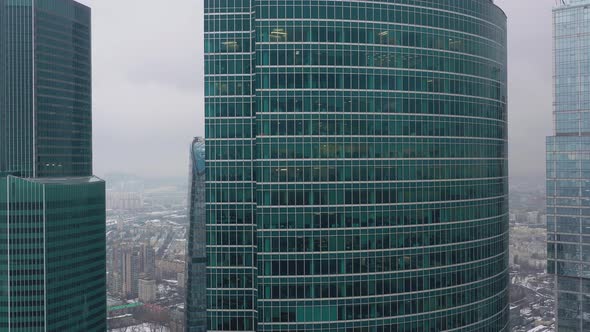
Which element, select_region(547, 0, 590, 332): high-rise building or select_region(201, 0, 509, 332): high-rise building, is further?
select_region(547, 0, 590, 332): high-rise building

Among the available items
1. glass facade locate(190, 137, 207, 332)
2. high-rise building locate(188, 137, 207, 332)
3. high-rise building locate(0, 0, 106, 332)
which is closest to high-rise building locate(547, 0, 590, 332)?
glass facade locate(190, 137, 207, 332)

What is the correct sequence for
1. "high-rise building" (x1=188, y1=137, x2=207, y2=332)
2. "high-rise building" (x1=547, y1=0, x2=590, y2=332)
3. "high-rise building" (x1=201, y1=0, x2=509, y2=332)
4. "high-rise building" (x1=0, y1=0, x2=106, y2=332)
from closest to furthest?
"high-rise building" (x1=201, y1=0, x2=509, y2=332) < "high-rise building" (x1=547, y1=0, x2=590, y2=332) < "high-rise building" (x1=0, y1=0, x2=106, y2=332) < "high-rise building" (x1=188, y1=137, x2=207, y2=332)

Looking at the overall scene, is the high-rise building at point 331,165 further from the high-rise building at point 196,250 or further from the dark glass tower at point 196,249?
the high-rise building at point 196,250

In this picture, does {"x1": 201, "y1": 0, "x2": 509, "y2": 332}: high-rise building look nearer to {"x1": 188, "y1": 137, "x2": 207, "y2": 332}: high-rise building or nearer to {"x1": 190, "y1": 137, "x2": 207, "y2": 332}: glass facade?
{"x1": 190, "y1": 137, "x2": 207, "y2": 332}: glass facade

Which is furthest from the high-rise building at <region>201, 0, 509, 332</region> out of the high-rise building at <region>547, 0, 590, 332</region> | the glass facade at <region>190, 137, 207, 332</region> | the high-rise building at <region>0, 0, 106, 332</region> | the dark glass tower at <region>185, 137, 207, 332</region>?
the dark glass tower at <region>185, 137, 207, 332</region>

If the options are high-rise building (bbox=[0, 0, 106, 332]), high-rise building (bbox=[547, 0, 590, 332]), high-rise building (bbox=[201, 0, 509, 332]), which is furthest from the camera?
high-rise building (bbox=[0, 0, 106, 332])

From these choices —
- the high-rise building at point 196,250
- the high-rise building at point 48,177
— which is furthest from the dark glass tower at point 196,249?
the high-rise building at point 48,177

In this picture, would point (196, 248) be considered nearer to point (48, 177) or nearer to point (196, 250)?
point (196, 250)
